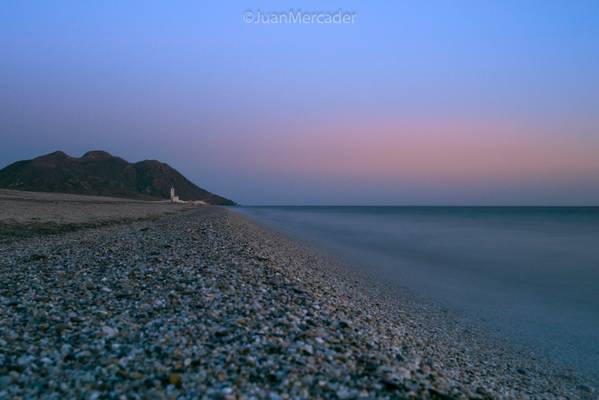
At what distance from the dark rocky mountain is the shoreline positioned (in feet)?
344

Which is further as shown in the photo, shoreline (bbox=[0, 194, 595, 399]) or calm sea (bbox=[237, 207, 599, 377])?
calm sea (bbox=[237, 207, 599, 377])

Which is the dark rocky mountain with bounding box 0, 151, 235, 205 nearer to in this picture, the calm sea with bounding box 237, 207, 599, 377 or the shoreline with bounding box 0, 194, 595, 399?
the calm sea with bounding box 237, 207, 599, 377

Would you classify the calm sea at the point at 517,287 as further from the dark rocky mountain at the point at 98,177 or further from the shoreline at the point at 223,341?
the dark rocky mountain at the point at 98,177

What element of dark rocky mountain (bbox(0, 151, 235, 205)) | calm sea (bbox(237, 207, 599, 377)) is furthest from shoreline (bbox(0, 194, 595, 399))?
dark rocky mountain (bbox(0, 151, 235, 205))

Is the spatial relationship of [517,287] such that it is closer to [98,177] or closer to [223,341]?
[223,341]

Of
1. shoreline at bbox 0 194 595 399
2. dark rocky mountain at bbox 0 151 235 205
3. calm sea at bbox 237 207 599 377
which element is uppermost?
dark rocky mountain at bbox 0 151 235 205

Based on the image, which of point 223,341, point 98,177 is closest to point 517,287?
point 223,341

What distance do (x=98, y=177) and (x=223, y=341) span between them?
131950mm

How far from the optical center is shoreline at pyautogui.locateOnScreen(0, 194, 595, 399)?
4656mm

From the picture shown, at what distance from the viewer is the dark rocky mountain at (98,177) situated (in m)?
106

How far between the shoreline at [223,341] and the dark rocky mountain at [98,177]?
105 metres

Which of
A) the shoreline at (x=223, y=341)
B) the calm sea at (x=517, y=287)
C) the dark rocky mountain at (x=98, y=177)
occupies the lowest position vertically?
the calm sea at (x=517, y=287)

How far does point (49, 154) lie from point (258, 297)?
144m

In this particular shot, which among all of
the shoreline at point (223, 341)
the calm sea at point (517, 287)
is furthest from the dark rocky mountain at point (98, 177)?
the shoreline at point (223, 341)
